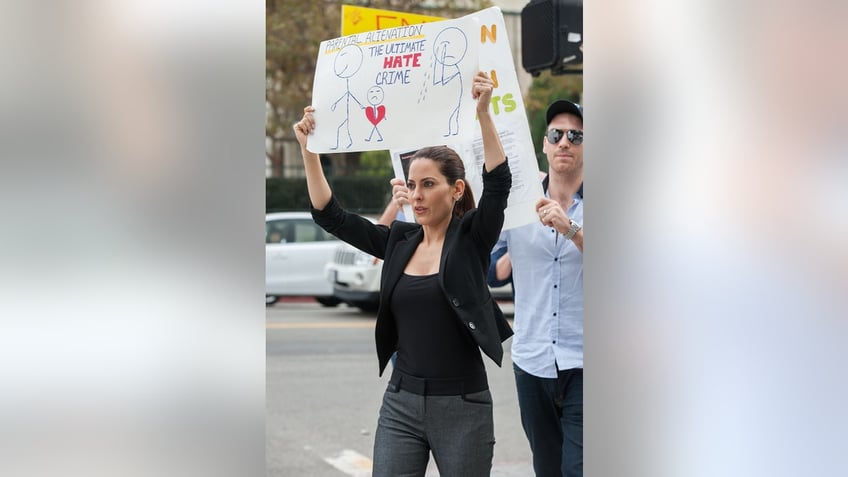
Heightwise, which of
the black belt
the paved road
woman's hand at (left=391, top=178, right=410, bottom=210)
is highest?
woman's hand at (left=391, top=178, right=410, bottom=210)

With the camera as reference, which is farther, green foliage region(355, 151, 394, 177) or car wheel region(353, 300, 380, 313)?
green foliage region(355, 151, 394, 177)

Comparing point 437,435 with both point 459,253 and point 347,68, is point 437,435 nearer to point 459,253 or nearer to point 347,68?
point 459,253

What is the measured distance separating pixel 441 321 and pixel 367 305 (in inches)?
497

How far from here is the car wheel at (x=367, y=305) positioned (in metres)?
15.8

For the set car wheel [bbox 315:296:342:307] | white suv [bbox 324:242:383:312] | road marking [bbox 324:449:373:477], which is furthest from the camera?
car wheel [bbox 315:296:342:307]

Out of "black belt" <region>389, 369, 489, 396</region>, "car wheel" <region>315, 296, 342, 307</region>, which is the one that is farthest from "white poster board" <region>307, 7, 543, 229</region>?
"car wheel" <region>315, 296, 342, 307</region>

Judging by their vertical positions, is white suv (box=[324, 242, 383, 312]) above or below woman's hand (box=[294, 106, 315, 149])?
below

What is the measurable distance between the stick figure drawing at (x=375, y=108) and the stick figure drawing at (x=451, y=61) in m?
0.20

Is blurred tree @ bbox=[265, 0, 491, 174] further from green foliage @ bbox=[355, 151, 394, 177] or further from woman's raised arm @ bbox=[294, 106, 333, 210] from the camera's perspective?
woman's raised arm @ bbox=[294, 106, 333, 210]

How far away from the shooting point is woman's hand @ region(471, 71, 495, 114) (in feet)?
11.0

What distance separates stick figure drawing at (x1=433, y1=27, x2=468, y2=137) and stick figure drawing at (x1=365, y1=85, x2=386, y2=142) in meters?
A: 0.20

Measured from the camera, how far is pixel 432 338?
345 cm
